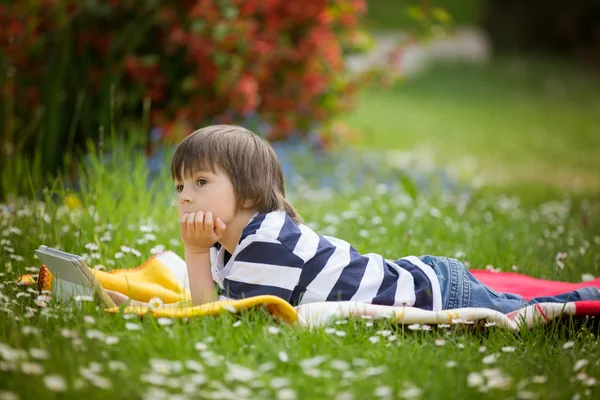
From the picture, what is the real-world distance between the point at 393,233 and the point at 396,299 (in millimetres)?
1254

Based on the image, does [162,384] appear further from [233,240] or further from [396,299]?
[396,299]

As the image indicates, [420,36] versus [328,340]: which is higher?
[420,36]

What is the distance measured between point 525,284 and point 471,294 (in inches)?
21.2

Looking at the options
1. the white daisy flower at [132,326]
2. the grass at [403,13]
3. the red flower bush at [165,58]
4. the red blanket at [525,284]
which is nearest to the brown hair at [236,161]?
the white daisy flower at [132,326]

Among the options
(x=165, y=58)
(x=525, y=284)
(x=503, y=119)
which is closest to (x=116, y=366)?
(x=525, y=284)

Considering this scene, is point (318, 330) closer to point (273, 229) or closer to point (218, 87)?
point (273, 229)

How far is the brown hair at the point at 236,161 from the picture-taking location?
105 inches

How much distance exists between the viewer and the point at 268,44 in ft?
17.9

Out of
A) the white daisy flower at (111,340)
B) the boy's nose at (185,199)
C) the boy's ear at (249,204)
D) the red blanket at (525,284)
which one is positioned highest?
the boy's nose at (185,199)

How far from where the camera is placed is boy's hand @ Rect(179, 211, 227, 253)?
2596 mm

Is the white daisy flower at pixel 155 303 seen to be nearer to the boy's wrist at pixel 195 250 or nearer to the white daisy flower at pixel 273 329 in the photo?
the boy's wrist at pixel 195 250

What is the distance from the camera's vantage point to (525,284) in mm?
3230

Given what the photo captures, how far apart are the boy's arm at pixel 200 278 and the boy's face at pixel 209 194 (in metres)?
0.17

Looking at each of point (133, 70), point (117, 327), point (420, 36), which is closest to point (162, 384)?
point (117, 327)
